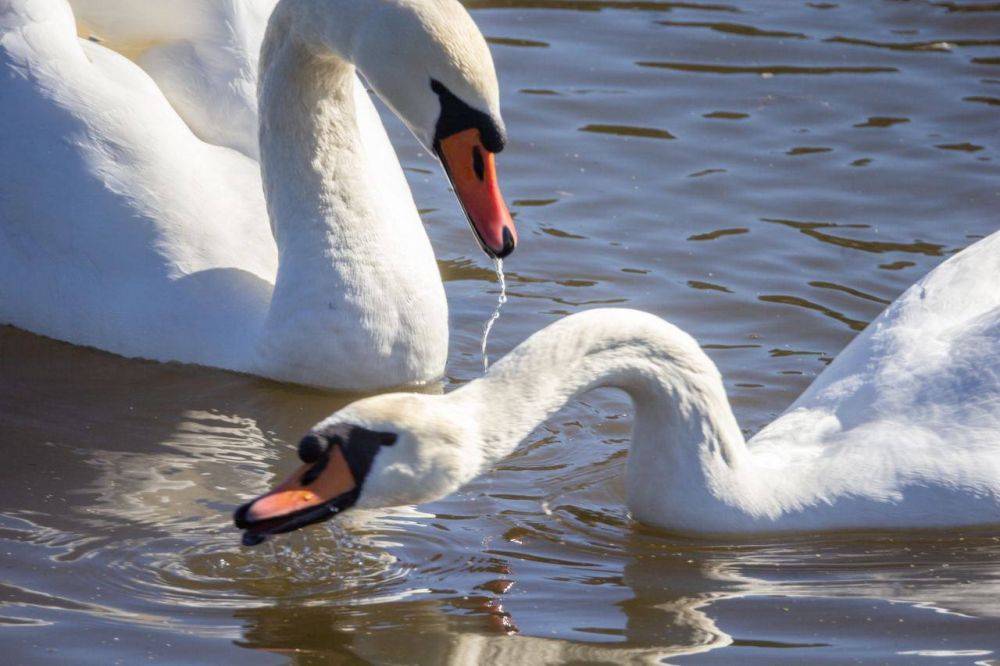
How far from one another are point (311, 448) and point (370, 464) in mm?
184

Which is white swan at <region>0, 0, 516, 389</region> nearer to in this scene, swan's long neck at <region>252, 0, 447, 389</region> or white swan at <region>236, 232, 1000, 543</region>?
swan's long neck at <region>252, 0, 447, 389</region>

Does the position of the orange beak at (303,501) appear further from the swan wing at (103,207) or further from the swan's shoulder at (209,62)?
the swan's shoulder at (209,62)

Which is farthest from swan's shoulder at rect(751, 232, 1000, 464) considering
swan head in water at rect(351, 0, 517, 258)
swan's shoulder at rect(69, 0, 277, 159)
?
swan's shoulder at rect(69, 0, 277, 159)

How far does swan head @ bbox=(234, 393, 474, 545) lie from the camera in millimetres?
5156

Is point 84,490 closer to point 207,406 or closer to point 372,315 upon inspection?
point 207,406

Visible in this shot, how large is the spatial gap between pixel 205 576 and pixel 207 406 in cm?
162

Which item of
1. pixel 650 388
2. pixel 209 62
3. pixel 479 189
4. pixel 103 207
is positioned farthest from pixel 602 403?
pixel 209 62

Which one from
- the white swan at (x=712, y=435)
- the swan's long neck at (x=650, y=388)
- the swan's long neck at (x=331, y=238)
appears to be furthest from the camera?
the swan's long neck at (x=331, y=238)

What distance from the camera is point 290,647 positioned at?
5.40 metres

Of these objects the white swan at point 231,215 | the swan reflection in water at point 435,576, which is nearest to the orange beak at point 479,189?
the white swan at point 231,215

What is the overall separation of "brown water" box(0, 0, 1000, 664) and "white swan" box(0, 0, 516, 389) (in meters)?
0.22

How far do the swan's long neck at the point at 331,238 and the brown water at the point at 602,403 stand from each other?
260 millimetres

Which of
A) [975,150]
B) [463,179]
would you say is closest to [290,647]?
[463,179]

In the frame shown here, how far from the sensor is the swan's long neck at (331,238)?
287 inches
